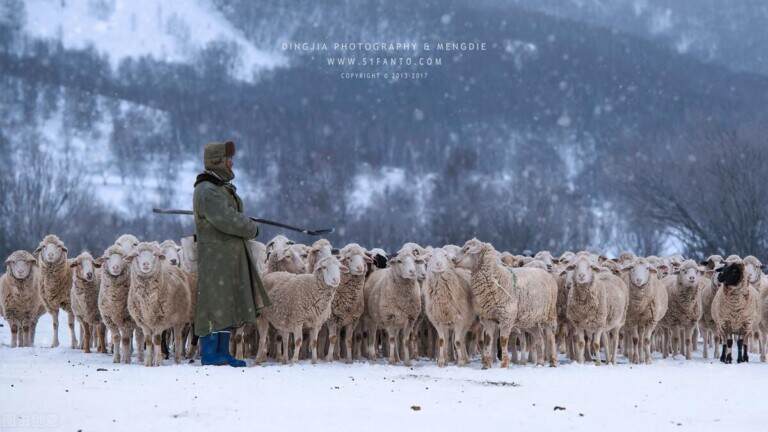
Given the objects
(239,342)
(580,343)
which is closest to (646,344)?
(580,343)

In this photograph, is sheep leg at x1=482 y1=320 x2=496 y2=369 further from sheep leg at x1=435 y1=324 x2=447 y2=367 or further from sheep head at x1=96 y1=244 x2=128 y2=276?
sheep head at x1=96 y1=244 x2=128 y2=276

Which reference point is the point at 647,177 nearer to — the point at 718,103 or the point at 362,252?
the point at 718,103

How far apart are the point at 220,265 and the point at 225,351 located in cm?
105

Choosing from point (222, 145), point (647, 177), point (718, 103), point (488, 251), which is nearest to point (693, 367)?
point (488, 251)

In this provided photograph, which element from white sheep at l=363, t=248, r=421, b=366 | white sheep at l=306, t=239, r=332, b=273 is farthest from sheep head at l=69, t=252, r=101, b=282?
white sheep at l=363, t=248, r=421, b=366

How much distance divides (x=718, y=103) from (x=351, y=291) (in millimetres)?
62360

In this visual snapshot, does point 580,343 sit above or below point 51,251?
below

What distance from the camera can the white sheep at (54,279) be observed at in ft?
50.7

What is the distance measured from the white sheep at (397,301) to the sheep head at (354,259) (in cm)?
42

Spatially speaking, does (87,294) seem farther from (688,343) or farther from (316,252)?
(688,343)

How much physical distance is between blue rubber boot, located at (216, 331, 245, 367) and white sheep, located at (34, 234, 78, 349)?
4.58 metres

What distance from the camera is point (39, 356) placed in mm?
13117

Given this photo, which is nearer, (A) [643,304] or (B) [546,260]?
(A) [643,304]

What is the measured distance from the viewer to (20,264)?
52.5ft
